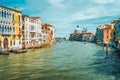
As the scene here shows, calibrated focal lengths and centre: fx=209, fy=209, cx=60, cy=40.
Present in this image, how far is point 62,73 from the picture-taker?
2244 centimetres

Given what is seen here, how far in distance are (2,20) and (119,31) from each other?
39171mm

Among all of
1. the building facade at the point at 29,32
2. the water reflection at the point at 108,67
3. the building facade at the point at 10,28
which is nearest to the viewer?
the water reflection at the point at 108,67

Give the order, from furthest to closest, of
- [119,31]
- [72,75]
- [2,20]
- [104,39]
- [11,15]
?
[104,39] < [119,31] < [11,15] < [2,20] < [72,75]

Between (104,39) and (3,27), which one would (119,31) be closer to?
(3,27)

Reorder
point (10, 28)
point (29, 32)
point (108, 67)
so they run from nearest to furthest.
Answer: point (108, 67), point (10, 28), point (29, 32)

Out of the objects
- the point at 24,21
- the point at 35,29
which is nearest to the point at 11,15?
the point at 24,21

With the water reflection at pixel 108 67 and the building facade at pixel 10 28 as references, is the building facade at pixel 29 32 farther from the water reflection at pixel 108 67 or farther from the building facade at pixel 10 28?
the water reflection at pixel 108 67

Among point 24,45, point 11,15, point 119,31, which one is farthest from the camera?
point 119,31

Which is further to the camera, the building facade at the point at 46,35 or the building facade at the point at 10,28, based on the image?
the building facade at the point at 46,35

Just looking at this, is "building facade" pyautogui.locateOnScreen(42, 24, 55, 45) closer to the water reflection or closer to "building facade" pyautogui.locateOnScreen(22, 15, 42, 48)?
"building facade" pyautogui.locateOnScreen(22, 15, 42, 48)

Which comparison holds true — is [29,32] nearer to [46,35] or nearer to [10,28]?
[10,28]

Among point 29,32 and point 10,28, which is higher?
point 10,28

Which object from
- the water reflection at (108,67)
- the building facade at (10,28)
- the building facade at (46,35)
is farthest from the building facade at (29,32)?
the water reflection at (108,67)

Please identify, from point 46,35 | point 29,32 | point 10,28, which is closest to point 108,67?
point 10,28
